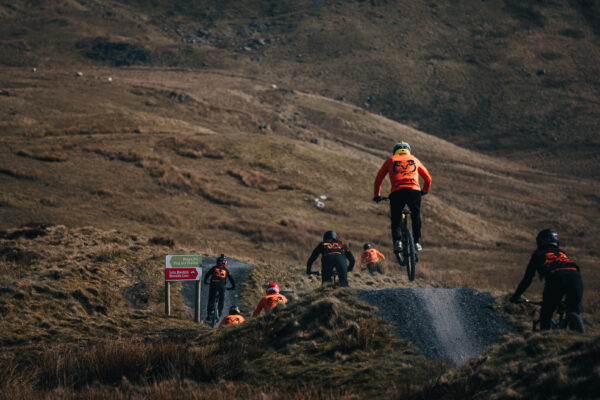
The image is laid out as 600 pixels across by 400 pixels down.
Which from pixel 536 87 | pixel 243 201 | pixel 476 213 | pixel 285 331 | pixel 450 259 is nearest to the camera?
pixel 285 331

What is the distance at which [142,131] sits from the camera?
161 feet

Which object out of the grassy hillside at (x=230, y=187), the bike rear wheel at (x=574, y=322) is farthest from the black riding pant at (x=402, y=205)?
the grassy hillside at (x=230, y=187)

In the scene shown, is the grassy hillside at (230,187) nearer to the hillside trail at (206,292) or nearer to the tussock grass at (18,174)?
the tussock grass at (18,174)

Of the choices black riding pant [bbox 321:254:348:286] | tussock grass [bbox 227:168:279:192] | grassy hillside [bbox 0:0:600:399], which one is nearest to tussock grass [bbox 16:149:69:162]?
grassy hillside [bbox 0:0:600:399]

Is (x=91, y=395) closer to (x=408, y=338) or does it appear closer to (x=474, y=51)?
(x=408, y=338)

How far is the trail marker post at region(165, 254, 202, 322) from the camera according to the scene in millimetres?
13828

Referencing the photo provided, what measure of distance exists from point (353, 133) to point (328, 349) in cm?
7749

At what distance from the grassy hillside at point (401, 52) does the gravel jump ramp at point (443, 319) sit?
287ft

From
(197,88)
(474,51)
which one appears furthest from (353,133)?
(474,51)

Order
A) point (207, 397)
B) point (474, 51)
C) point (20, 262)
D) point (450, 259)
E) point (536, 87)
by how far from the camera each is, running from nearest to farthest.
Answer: point (207, 397)
point (20, 262)
point (450, 259)
point (536, 87)
point (474, 51)

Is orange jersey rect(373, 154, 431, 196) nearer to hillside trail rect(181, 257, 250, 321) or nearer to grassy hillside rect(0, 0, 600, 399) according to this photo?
grassy hillside rect(0, 0, 600, 399)

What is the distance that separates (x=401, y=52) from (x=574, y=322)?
13524cm

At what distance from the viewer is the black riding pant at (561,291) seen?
23.0ft

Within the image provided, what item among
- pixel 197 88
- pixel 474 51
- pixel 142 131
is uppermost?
pixel 474 51
